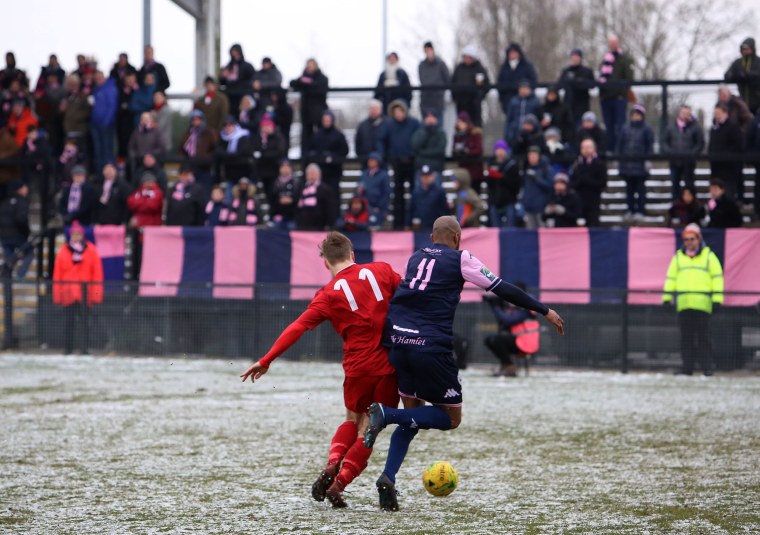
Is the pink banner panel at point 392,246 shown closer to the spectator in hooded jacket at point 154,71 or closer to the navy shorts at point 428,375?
the spectator in hooded jacket at point 154,71

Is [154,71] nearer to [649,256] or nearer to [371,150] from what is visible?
[371,150]

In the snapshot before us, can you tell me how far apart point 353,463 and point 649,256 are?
38.7ft

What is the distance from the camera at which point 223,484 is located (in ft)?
29.7

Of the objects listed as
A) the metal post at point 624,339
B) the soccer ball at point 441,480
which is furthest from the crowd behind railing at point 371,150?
the soccer ball at point 441,480

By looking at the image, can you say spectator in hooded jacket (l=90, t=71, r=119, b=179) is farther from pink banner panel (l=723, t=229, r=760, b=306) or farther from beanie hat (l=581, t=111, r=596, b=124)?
pink banner panel (l=723, t=229, r=760, b=306)

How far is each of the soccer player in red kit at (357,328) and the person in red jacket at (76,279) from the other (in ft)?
38.2

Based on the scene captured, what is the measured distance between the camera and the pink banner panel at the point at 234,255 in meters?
20.5

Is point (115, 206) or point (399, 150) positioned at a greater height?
point (399, 150)

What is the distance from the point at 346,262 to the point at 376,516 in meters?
1.71

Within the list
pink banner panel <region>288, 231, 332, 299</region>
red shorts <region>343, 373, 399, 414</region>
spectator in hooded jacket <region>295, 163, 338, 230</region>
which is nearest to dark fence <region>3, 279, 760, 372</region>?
pink banner panel <region>288, 231, 332, 299</region>

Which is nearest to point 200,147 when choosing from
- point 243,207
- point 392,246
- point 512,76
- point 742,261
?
point 243,207

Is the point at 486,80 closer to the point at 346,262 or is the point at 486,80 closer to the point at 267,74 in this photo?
the point at 267,74

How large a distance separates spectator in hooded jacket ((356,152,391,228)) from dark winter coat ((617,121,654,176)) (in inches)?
151

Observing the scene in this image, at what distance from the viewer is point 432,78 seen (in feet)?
73.8
